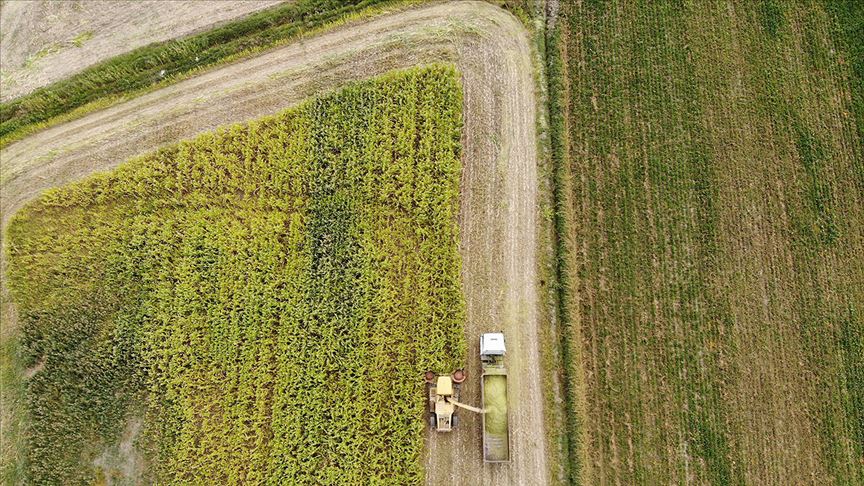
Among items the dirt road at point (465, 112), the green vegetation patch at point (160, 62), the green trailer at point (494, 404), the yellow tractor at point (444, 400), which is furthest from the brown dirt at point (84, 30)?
the yellow tractor at point (444, 400)

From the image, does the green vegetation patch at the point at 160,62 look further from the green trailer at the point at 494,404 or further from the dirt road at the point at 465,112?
the green trailer at the point at 494,404

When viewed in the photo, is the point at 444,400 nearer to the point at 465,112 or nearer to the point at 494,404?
the point at 494,404

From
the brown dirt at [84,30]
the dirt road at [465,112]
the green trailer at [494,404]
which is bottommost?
the green trailer at [494,404]

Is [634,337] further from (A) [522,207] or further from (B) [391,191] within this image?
(B) [391,191]

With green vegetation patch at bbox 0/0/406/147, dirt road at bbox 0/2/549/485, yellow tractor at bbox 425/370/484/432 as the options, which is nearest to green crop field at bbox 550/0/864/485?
dirt road at bbox 0/2/549/485

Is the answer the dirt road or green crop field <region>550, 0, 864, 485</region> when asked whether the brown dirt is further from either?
green crop field <region>550, 0, 864, 485</region>

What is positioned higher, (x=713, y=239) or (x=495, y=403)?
(x=713, y=239)

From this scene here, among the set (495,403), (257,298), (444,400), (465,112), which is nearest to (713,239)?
(495,403)
